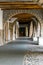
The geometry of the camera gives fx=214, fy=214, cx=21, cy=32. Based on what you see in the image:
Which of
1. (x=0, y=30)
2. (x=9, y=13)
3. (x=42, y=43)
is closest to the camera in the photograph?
(x=0, y=30)

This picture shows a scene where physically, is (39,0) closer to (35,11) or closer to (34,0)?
(34,0)

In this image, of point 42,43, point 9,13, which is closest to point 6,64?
point 42,43

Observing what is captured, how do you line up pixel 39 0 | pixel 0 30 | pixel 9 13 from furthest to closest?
pixel 9 13 → pixel 0 30 → pixel 39 0

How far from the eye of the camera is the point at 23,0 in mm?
11180

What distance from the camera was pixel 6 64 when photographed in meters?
7.95

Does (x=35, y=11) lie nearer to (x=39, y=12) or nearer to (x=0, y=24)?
(x=39, y=12)

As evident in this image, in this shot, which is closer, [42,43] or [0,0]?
[0,0]

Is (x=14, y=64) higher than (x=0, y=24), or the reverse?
(x=0, y=24)

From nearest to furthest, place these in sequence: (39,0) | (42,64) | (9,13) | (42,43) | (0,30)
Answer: (42,64) → (39,0) → (0,30) → (42,43) → (9,13)

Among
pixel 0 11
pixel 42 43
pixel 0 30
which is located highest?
pixel 0 11

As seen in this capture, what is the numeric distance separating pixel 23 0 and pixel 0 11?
710 centimetres

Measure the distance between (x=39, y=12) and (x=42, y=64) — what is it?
13.8 m

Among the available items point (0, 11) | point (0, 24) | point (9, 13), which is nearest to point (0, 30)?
point (0, 24)

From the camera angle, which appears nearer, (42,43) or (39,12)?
(42,43)
